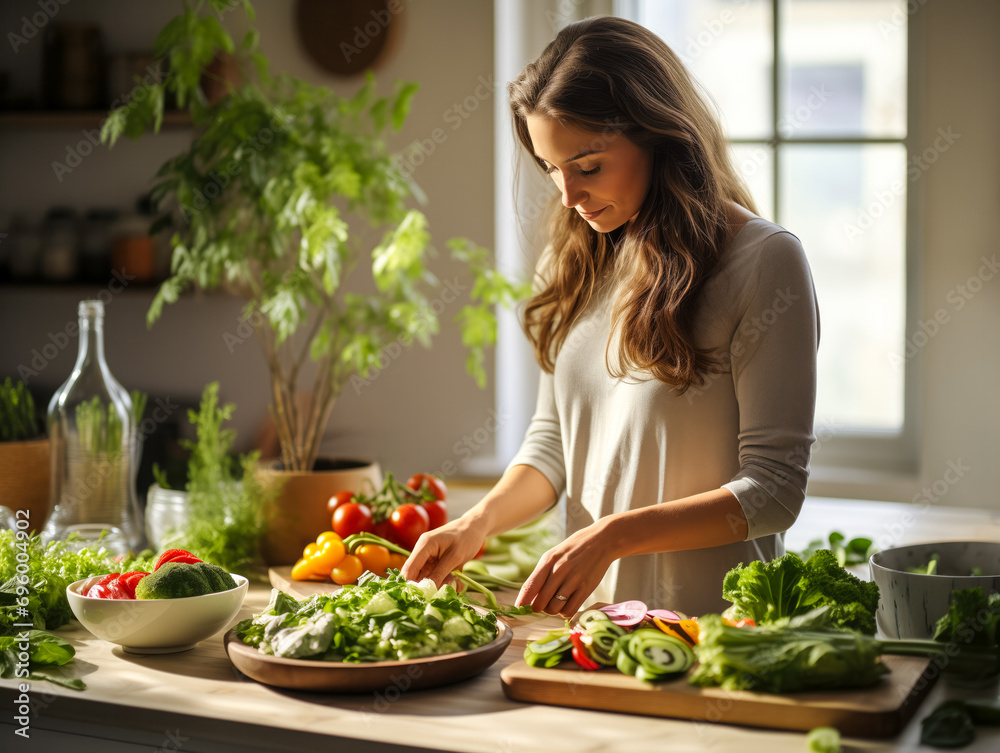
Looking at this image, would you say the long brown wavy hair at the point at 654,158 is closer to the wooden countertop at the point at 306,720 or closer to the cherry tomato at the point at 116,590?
the wooden countertop at the point at 306,720

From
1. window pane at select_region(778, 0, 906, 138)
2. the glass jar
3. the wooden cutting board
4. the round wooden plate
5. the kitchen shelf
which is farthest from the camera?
the kitchen shelf

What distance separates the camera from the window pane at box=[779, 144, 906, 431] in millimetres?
2619

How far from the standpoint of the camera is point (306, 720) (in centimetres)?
93

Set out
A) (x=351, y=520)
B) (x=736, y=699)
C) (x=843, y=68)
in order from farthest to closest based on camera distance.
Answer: (x=843, y=68) → (x=351, y=520) → (x=736, y=699)

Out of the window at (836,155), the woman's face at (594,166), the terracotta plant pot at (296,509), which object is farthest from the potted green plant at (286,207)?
the window at (836,155)

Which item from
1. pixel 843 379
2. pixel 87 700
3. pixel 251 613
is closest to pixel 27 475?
pixel 251 613

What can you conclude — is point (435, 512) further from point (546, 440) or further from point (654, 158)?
point (654, 158)

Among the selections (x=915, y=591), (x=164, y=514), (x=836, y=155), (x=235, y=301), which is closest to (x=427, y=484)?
(x=164, y=514)

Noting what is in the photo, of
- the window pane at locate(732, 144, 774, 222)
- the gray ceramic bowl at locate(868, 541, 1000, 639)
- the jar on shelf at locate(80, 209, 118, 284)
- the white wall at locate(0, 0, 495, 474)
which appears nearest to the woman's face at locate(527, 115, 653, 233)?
the gray ceramic bowl at locate(868, 541, 1000, 639)

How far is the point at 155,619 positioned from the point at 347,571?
416mm

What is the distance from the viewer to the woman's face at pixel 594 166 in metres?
1.25

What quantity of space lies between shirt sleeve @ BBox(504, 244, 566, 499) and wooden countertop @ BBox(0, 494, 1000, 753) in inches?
16.7

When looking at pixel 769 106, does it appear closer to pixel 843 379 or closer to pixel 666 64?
pixel 843 379

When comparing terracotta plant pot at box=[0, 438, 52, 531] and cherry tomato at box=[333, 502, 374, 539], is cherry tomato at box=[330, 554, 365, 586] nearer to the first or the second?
cherry tomato at box=[333, 502, 374, 539]
